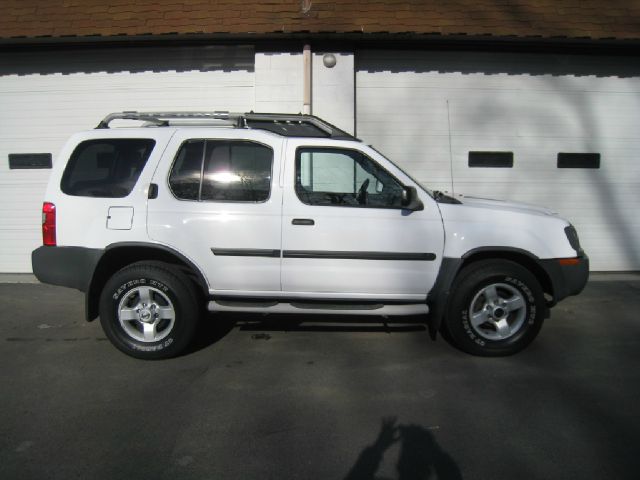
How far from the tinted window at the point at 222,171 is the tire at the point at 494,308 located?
75.9 inches

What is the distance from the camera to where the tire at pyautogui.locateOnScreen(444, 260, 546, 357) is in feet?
15.8

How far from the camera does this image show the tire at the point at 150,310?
482cm

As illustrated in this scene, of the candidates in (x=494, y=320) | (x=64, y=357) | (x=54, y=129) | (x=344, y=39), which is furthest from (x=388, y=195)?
(x=54, y=129)

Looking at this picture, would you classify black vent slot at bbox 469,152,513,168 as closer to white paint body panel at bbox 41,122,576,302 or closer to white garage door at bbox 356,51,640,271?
white garage door at bbox 356,51,640,271

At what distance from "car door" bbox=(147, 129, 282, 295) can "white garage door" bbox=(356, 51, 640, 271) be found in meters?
3.87

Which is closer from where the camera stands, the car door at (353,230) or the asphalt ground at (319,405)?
the asphalt ground at (319,405)

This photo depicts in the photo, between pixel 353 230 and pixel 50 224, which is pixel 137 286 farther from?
pixel 353 230

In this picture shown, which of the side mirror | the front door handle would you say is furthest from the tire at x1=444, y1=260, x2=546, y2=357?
the front door handle

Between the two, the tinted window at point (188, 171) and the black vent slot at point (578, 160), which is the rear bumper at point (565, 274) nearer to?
the tinted window at point (188, 171)

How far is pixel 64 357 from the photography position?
5039 millimetres

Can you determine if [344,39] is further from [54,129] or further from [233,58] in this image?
[54,129]

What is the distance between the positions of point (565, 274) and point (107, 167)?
4160 mm

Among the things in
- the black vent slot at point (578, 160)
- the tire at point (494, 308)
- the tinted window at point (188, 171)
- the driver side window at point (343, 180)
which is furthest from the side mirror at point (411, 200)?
the black vent slot at point (578, 160)

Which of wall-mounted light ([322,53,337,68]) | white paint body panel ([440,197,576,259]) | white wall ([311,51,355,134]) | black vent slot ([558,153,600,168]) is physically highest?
wall-mounted light ([322,53,337,68])
